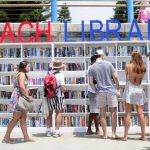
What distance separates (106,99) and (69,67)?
69.6 inches

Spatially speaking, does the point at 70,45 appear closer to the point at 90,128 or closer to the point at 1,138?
the point at 90,128

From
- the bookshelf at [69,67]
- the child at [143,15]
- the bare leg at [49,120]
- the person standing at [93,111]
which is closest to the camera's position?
the bare leg at [49,120]

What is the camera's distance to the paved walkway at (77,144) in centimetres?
802

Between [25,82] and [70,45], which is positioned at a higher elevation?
[70,45]

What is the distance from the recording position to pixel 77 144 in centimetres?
838

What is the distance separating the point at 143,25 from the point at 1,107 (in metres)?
3.81

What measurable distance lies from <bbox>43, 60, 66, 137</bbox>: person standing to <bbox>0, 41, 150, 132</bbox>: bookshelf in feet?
2.84

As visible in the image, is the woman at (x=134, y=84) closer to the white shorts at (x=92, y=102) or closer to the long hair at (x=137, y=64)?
the long hair at (x=137, y=64)

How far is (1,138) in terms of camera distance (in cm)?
904

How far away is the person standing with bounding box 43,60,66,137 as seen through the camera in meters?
9.08

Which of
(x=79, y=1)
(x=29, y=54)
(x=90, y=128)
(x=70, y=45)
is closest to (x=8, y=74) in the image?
(x=29, y=54)

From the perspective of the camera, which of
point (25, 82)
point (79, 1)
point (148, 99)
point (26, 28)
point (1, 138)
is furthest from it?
point (79, 1)

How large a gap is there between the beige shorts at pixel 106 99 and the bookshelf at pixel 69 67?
134 centimetres

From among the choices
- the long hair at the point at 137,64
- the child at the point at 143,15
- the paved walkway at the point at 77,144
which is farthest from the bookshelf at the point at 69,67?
the long hair at the point at 137,64
